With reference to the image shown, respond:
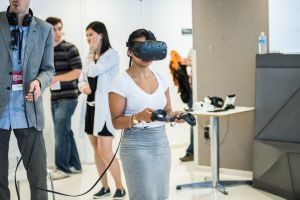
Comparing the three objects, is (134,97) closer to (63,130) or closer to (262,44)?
(262,44)

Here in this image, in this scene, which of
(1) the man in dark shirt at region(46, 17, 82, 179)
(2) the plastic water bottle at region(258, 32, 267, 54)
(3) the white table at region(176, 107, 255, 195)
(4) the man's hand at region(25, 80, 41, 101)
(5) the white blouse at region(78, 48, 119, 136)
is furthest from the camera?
(1) the man in dark shirt at region(46, 17, 82, 179)

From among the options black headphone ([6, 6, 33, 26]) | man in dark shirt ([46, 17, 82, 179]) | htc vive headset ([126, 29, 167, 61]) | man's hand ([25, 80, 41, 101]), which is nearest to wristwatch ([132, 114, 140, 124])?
htc vive headset ([126, 29, 167, 61])

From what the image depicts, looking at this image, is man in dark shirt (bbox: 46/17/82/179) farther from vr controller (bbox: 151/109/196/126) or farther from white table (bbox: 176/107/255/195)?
vr controller (bbox: 151/109/196/126)

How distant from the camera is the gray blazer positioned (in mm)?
2621

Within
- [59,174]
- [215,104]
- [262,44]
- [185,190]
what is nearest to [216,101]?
[215,104]

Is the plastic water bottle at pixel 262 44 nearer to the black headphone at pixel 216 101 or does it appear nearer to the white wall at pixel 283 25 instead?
the white wall at pixel 283 25

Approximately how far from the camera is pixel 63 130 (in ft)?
16.9

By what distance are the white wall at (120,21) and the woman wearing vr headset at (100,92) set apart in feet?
2.59

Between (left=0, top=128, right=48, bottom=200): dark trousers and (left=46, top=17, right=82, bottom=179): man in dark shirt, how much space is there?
7.55 feet

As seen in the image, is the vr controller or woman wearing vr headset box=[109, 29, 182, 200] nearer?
the vr controller

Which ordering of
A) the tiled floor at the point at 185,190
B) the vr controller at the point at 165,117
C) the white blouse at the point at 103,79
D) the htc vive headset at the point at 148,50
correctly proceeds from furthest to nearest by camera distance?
1. the tiled floor at the point at 185,190
2. the white blouse at the point at 103,79
3. the htc vive headset at the point at 148,50
4. the vr controller at the point at 165,117

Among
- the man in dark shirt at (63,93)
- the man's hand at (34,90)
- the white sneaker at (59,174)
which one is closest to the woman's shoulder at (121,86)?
the man's hand at (34,90)

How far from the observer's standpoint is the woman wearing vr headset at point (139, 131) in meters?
2.43

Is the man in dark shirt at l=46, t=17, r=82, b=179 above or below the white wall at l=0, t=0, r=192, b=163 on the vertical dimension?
below
